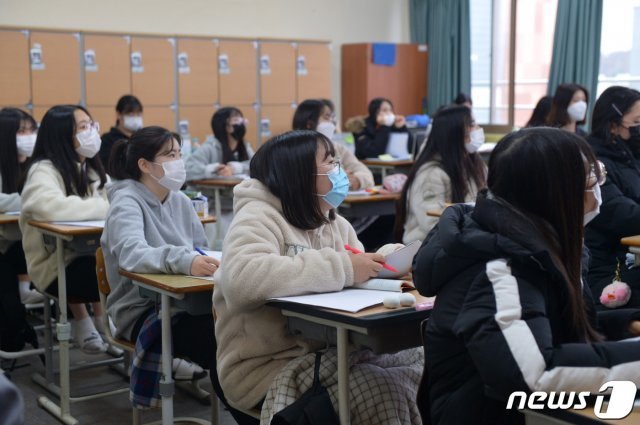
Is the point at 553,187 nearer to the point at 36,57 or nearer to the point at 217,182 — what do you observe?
the point at 217,182

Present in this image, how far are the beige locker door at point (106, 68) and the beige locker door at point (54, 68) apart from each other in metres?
0.11

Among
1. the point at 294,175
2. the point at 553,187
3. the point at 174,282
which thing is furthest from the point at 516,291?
the point at 174,282

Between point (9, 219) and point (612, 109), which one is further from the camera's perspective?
point (9, 219)

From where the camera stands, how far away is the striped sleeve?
57.2 inches

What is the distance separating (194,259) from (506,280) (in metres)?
1.39

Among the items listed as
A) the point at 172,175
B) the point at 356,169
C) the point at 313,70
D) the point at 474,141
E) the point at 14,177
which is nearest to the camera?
the point at 172,175

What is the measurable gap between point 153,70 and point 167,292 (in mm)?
5799

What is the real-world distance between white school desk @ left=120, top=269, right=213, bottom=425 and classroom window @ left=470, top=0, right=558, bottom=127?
702 cm

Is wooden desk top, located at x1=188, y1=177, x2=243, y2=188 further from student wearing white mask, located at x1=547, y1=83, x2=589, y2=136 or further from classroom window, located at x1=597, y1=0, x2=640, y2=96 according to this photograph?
classroom window, located at x1=597, y1=0, x2=640, y2=96

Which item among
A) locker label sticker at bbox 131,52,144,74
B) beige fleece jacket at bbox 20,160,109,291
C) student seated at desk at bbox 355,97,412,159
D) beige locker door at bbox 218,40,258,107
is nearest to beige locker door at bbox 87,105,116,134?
locker label sticker at bbox 131,52,144,74

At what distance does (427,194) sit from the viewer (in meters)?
4.07

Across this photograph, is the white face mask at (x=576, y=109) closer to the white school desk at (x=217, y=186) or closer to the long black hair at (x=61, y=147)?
the white school desk at (x=217, y=186)

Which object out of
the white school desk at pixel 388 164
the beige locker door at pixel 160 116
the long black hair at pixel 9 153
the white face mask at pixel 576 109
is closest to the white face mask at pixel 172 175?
the long black hair at pixel 9 153

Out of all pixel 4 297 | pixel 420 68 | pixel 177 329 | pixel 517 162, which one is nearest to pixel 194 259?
pixel 177 329
